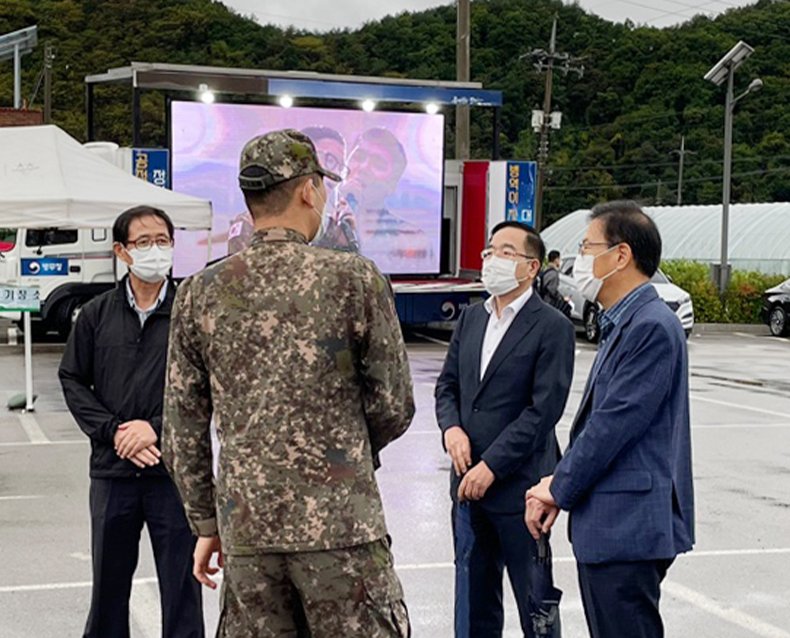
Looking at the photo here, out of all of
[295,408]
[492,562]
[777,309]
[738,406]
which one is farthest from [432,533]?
[777,309]

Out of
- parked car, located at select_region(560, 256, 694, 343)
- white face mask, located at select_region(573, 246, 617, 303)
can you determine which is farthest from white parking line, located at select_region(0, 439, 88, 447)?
parked car, located at select_region(560, 256, 694, 343)

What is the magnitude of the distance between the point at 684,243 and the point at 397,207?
958 inches

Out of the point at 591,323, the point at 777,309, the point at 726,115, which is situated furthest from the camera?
the point at 726,115

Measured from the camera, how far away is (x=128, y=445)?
440cm

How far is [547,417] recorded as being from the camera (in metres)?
4.64

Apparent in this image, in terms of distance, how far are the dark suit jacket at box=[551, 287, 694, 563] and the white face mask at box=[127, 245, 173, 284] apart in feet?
6.20

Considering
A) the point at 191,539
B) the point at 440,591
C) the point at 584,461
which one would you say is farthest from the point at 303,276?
the point at 440,591

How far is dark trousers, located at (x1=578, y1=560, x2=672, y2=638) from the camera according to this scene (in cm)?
358

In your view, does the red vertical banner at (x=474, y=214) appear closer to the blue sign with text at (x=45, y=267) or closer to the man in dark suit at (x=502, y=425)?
the blue sign with text at (x=45, y=267)

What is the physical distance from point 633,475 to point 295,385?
3.90 feet

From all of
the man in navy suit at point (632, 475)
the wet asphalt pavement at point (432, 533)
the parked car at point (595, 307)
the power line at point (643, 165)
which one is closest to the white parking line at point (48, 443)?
the wet asphalt pavement at point (432, 533)

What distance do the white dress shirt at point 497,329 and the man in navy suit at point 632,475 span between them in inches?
44.0

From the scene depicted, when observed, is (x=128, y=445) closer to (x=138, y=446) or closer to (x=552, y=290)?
(x=138, y=446)

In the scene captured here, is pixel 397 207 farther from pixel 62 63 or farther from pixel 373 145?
pixel 62 63
